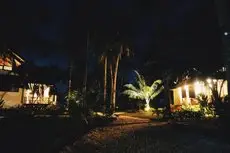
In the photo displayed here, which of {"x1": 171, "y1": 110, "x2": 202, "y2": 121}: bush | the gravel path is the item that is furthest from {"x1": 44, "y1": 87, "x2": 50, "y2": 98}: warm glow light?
the gravel path

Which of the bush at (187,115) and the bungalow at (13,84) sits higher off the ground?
the bungalow at (13,84)

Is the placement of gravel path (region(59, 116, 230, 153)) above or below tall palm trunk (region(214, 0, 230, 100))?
below

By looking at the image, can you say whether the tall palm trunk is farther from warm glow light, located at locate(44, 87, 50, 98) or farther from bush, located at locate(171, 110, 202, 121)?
warm glow light, located at locate(44, 87, 50, 98)

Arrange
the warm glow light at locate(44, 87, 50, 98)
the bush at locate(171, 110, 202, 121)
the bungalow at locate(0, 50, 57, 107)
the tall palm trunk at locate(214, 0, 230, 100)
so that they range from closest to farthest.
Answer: the tall palm trunk at locate(214, 0, 230, 100)
the bush at locate(171, 110, 202, 121)
the bungalow at locate(0, 50, 57, 107)
the warm glow light at locate(44, 87, 50, 98)

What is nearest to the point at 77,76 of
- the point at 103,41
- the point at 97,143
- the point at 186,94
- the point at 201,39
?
the point at 103,41

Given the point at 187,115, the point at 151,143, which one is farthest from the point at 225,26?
the point at 187,115

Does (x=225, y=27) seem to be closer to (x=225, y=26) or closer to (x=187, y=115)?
(x=225, y=26)

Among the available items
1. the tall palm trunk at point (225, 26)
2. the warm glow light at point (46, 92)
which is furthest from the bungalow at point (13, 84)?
the tall palm trunk at point (225, 26)

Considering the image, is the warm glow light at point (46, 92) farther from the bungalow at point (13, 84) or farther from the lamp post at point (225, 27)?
the lamp post at point (225, 27)

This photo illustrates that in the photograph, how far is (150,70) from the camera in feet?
130

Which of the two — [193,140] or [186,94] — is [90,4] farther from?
[193,140]

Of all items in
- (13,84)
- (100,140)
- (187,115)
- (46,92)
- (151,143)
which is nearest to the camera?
(151,143)

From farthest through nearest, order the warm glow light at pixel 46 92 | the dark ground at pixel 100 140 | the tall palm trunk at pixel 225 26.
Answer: the warm glow light at pixel 46 92, the dark ground at pixel 100 140, the tall palm trunk at pixel 225 26

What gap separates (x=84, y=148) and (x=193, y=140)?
162 inches
